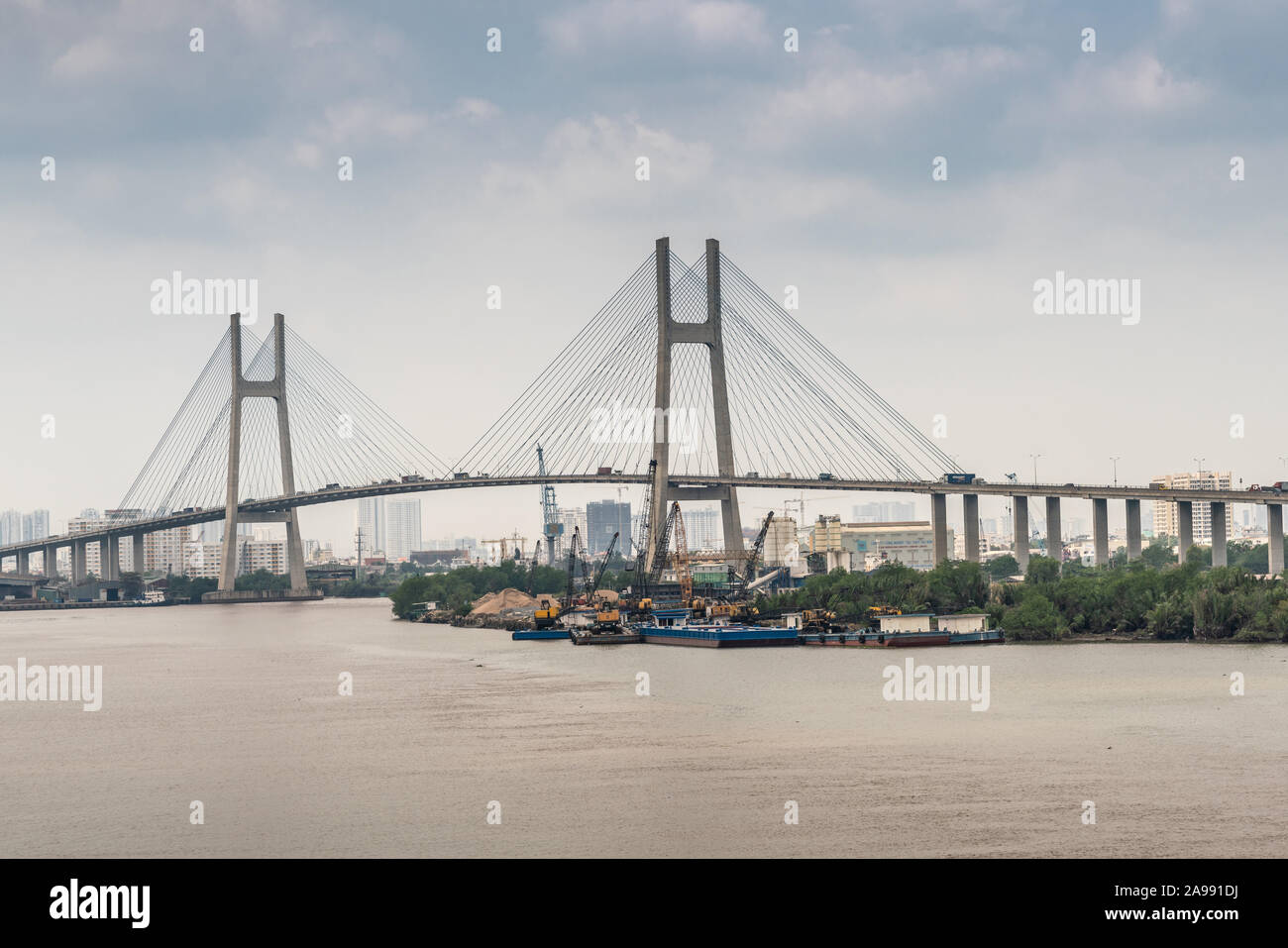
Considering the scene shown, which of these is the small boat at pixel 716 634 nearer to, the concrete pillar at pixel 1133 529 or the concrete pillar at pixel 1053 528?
the concrete pillar at pixel 1053 528

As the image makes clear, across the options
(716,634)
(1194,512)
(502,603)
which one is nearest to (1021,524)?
(716,634)

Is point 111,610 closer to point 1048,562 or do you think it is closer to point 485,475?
point 485,475

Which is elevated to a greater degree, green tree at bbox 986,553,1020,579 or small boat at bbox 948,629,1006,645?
green tree at bbox 986,553,1020,579

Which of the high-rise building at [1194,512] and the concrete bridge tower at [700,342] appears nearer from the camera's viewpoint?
the concrete bridge tower at [700,342]

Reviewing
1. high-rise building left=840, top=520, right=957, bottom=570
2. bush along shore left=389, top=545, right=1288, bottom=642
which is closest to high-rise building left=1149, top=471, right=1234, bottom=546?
high-rise building left=840, top=520, right=957, bottom=570

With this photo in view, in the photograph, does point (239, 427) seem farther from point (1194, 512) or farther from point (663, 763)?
point (1194, 512)

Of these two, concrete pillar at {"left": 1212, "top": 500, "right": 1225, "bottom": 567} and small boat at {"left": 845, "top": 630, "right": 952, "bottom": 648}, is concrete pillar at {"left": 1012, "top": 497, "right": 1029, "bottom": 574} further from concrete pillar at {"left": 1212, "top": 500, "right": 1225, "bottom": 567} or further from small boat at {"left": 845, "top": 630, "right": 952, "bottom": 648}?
small boat at {"left": 845, "top": 630, "right": 952, "bottom": 648}

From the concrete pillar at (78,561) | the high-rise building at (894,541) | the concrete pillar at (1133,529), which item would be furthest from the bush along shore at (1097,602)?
the high-rise building at (894,541)
